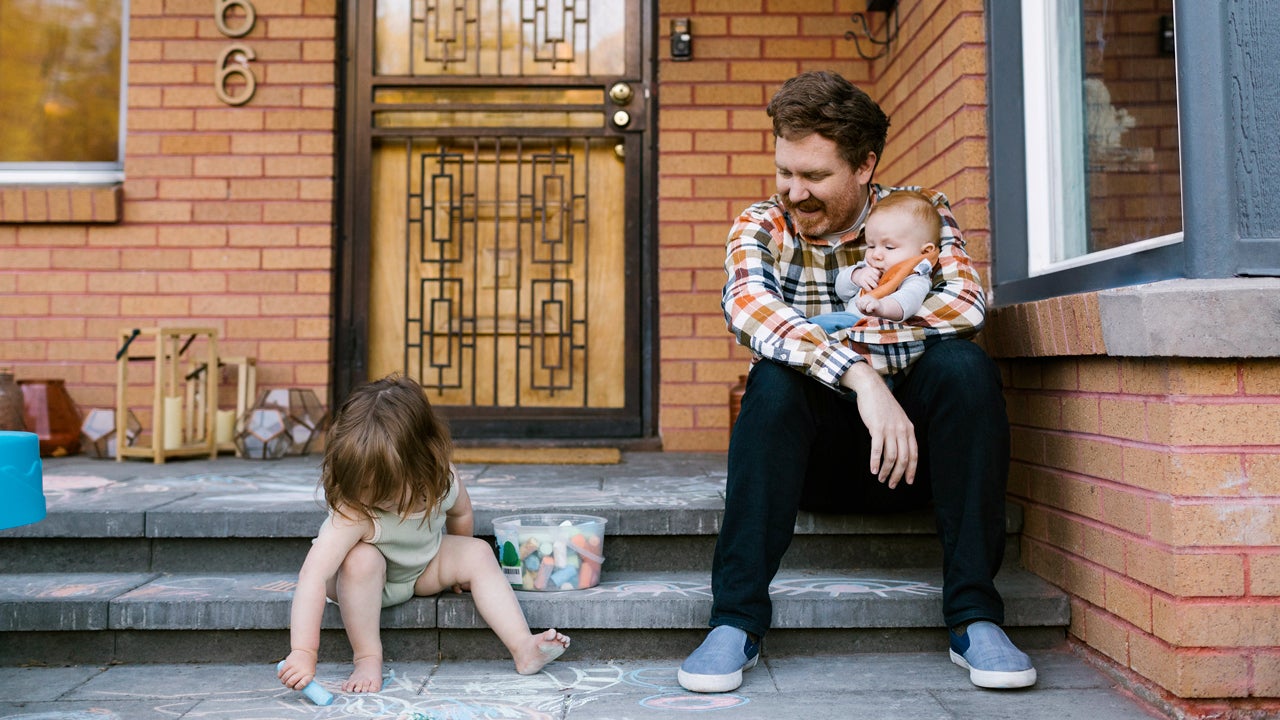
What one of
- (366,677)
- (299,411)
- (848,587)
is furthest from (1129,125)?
(299,411)

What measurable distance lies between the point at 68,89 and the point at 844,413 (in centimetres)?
351

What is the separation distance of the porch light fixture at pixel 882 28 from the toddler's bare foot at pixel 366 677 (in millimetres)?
2692

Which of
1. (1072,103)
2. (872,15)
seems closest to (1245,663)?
(1072,103)

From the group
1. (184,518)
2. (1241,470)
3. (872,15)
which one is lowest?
(184,518)

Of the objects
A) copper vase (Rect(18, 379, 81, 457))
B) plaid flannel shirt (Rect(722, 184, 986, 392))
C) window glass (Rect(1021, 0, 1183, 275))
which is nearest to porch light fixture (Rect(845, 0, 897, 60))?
window glass (Rect(1021, 0, 1183, 275))

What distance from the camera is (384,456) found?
190 centimetres

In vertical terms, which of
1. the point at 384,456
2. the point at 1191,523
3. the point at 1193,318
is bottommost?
the point at 1191,523

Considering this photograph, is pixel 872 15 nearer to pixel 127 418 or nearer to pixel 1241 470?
pixel 1241 470

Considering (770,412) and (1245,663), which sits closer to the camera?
(1245,663)

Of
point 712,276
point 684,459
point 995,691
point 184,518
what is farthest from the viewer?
point 712,276

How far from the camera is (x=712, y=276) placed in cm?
379

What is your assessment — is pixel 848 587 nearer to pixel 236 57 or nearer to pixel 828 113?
pixel 828 113

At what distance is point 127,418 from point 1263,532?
11.5 ft

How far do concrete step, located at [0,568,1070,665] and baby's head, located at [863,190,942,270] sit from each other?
742 mm
